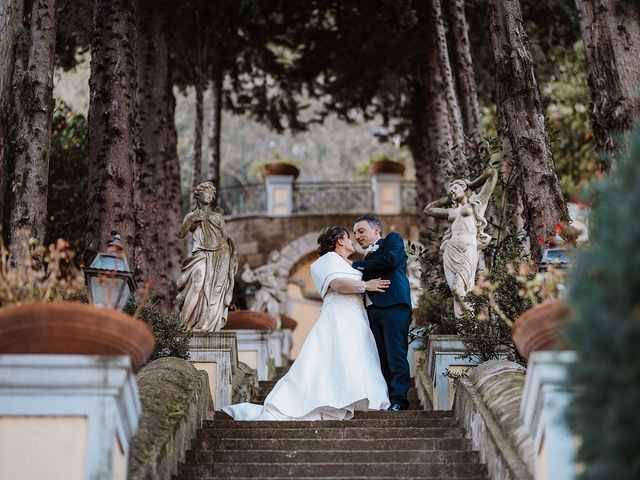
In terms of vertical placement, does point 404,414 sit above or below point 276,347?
below

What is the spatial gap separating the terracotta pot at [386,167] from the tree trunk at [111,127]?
14.7 m

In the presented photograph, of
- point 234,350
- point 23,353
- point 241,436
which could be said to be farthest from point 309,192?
point 23,353

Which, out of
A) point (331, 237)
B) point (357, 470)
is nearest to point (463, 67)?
point (331, 237)

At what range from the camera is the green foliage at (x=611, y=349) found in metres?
4.14

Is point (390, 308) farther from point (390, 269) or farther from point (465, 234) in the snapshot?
point (465, 234)

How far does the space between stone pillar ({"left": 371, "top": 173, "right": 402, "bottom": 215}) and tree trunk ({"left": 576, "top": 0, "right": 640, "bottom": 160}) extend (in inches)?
743

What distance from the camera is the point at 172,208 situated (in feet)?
60.1

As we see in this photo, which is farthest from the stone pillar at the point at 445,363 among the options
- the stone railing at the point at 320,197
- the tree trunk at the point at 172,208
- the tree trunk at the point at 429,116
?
the stone railing at the point at 320,197

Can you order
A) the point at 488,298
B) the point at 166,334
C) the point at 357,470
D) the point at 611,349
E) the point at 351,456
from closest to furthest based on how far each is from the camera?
the point at 611,349
the point at 357,470
the point at 351,456
the point at 488,298
the point at 166,334

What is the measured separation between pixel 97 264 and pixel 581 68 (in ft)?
59.2

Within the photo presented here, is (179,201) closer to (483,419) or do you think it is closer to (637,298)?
(483,419)

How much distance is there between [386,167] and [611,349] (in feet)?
76.5

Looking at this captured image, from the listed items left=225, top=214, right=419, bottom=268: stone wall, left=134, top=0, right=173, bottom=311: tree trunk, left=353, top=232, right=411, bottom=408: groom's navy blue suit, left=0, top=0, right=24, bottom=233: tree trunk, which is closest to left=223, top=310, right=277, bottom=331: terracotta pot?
left=134, top=0, right=173, bottom=311: tree trunk

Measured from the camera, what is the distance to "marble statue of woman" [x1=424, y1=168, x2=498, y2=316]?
1106 cm
